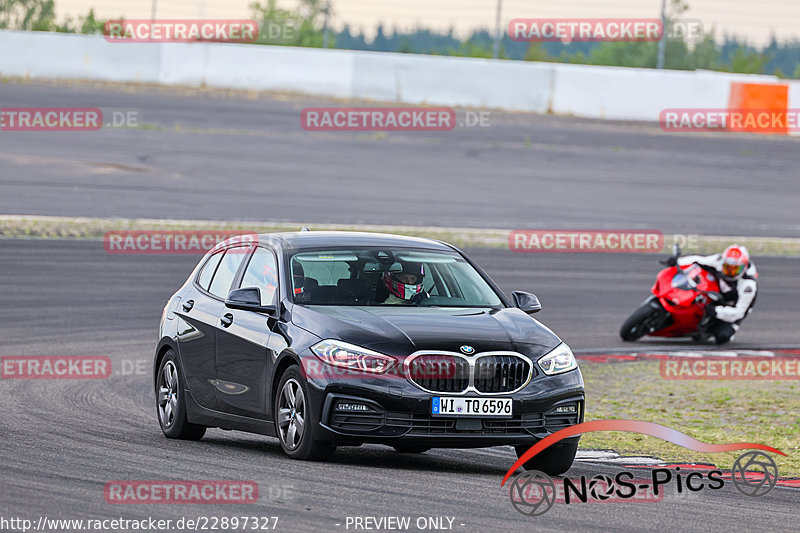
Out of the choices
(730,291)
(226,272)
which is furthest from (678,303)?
(226,272)

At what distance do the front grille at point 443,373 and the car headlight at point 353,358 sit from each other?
0.60 ft

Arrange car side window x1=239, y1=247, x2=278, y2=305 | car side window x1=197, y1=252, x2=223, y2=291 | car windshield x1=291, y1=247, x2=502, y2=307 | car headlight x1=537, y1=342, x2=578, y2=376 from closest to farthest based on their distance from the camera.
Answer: car headlight x1=537, y1=342, x2=578, y2=376, car windshield x1=291, y1=247, x2=502, y2=307, car side window x1=239, y1=247, x2=278, y2=305, car side window x1=197, y1=252, x2=223, y2=291

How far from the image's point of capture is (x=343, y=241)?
388 inches

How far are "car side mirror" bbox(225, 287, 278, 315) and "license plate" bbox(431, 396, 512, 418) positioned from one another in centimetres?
143

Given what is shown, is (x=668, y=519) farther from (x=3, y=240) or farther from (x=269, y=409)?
(x=3, y=240)

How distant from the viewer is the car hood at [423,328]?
8547mm

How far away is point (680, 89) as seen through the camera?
35.2 m

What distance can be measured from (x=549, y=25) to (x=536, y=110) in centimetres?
334

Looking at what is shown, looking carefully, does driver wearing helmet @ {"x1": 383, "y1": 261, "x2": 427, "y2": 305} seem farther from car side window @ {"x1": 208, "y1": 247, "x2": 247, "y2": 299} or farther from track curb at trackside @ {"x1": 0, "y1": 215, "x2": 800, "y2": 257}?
track curb at trackside @ {"x1": 0, "y1": 215, "x2": 800, "y2": 257}

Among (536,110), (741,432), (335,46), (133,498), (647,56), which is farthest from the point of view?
(647,56)

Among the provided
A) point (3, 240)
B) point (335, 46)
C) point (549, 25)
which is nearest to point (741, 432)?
point (3, 240)

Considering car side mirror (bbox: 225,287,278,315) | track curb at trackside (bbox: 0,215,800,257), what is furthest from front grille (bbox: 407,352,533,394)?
track curb at trackside (bbox: 0,215,800,257)

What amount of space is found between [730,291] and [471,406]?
439 inches

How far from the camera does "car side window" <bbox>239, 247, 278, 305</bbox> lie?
961 cm
